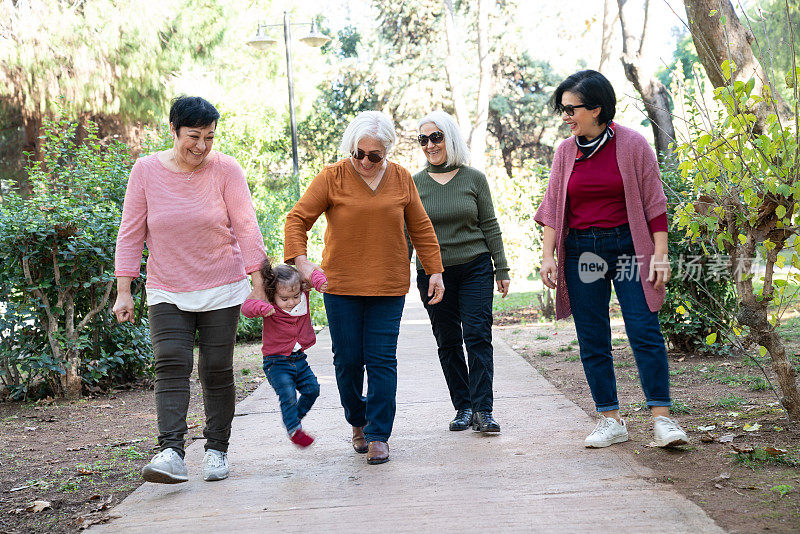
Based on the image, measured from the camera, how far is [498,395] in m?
6.55

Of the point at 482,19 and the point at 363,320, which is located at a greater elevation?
the point at 482,19

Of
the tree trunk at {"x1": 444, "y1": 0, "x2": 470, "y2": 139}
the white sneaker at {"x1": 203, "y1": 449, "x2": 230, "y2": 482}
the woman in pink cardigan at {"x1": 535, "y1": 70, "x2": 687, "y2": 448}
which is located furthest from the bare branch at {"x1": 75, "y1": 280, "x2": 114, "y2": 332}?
the tree trunk at {"x1": 444, "y1": 0, "x2": 470, "y2": 139}

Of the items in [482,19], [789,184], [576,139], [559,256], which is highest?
[482,19]

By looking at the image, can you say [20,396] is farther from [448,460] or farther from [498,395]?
[448,460]

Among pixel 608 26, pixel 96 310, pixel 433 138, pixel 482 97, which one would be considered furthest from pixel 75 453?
pixel 482 97

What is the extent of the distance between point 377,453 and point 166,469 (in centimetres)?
110

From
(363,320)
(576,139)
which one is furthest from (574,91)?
(363,320)

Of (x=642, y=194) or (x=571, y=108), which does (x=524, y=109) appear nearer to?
(x=571, y=108)

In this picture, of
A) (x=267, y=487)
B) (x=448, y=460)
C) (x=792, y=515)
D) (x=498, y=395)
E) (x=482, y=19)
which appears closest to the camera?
(x=792, y=515)

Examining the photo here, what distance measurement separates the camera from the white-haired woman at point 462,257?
17.1ft

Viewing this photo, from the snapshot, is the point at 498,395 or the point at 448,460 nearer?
the point at 448,460

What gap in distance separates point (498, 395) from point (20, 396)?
416 centimetres

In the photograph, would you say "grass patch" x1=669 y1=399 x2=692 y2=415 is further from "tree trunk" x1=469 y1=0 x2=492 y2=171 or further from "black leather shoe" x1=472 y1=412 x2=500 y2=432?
"tree trunk" x1=469 y1=0 x2=492 y2=171

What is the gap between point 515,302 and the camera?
1752 cm
